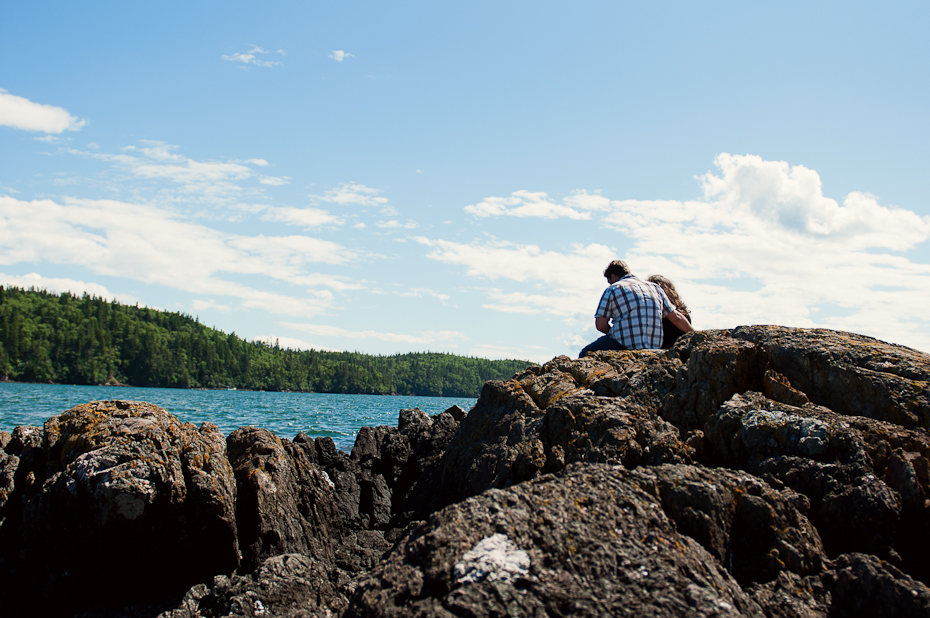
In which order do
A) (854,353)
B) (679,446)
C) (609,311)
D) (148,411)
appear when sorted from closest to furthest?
(679,446) < (854,353) < (148,411) < (609,311)

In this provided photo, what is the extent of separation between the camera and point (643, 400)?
5500 millimetres

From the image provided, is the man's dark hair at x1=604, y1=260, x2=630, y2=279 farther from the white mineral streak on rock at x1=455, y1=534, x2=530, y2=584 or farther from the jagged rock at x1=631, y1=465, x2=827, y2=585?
the white mineral streak on rock at x1=455, y1=534, x2=530, y2=584

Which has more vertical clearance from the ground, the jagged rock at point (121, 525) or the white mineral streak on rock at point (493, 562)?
the white mineral streak on rock at point (493, 562)

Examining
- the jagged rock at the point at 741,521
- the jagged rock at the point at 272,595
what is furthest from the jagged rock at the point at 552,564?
the jagged rock at the point at 272,595

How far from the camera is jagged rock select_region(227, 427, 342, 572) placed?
20.7 feet

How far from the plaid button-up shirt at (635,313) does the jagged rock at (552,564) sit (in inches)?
172

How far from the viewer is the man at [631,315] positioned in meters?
7.82

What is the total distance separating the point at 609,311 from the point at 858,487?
4.23m

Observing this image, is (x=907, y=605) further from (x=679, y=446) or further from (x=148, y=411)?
(x=148, y=411)

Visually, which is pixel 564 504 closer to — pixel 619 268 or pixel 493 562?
pixel 493 562

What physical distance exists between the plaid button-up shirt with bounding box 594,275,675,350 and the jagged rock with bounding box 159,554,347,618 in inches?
187

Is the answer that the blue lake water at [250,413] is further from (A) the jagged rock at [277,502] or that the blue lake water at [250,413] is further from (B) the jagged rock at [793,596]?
(B) the jagged rock at [793,596]

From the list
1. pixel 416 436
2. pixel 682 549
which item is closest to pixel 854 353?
pixel 682 549

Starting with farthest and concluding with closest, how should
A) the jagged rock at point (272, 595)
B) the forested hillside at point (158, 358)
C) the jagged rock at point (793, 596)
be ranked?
1. the forested hillside at point (158, 358)
2. the jagged rock at point (272, 595)
3. the jagged rock at point (793, 596)
